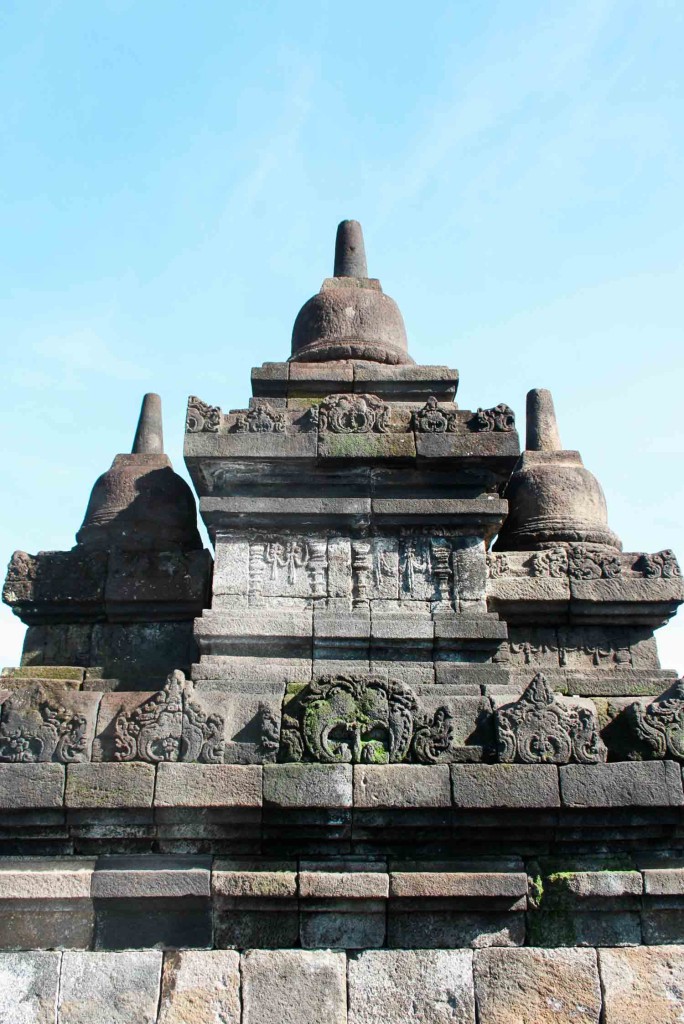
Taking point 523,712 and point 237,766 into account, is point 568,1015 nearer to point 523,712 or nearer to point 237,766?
point 523,712

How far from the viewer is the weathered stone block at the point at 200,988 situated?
4.81 meters

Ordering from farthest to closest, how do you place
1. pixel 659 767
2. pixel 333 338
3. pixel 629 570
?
pixel 333 338 → pixel 629 570 → pixel 659 767

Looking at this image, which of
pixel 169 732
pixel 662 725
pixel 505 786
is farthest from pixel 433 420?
pixel 169 732

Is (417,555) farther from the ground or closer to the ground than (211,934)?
farther from the ground

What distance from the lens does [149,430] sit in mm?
8484

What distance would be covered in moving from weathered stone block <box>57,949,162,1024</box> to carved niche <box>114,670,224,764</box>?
103 centimetres

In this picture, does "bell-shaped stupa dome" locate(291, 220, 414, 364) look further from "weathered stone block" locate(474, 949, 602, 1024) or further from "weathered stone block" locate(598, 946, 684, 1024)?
"weathered stone block" locate(598, 946, 684, 1024)

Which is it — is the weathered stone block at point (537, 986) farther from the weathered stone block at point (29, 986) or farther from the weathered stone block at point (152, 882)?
the weathered stone block at point (29, 986)

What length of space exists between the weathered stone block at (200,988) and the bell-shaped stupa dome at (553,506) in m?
3.95

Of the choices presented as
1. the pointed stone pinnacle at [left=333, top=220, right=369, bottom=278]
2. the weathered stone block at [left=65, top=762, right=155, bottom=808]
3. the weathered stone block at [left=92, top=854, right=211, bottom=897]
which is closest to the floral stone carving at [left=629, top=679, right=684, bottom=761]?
the weathered stone block at [left=92, top=854, right=211, bottom=897]

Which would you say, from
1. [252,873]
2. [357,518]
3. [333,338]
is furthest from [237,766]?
[333,338]

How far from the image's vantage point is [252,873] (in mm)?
5039

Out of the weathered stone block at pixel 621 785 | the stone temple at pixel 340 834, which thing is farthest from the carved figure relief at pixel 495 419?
the weathered stone block at pixel 621 785

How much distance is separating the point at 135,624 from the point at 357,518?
1.82 m
